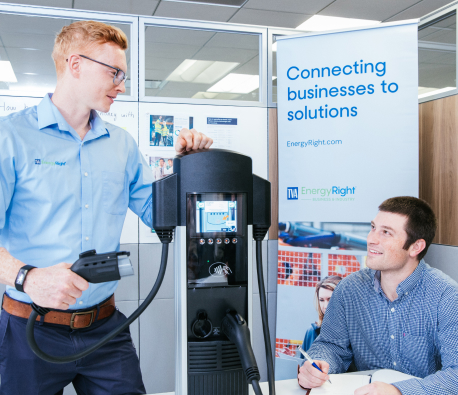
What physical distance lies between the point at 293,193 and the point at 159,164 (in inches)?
30.7

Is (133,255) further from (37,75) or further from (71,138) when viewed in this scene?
(37,75)

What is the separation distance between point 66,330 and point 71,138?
1.77 feet

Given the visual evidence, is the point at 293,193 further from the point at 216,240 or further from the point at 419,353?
the point at 216,240

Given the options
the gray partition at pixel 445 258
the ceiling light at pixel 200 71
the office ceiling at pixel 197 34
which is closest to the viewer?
the gray partition at pixel 445 258

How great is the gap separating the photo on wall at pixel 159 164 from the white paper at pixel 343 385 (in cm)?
166

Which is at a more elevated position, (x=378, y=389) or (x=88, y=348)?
(x=88, y=348)

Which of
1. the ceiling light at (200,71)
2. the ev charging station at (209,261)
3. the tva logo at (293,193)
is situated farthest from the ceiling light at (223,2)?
the ev charging station at (209,261)

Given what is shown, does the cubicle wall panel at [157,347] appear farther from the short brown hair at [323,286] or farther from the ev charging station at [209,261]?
the ev charging station at [209,261]

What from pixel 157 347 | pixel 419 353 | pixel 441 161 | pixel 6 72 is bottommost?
pixel 157 347

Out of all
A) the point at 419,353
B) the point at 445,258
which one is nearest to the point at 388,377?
the point at 419,353

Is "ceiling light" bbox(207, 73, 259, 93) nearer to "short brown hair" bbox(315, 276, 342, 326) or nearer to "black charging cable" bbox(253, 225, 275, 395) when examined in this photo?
"short brown hair" bbox(315, 276, 342, 326)

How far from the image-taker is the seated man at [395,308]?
140 cm

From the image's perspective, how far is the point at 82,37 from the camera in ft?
4.12

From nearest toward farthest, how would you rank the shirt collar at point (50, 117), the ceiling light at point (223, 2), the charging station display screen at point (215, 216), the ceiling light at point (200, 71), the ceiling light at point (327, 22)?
the charging station display screen at point (215, 216) → the shirt collar at point (50, 117) → the ceiling light at point (223, 2) → the ceiling light at point (327, 22) → the ceiling light at point (200, 71)
